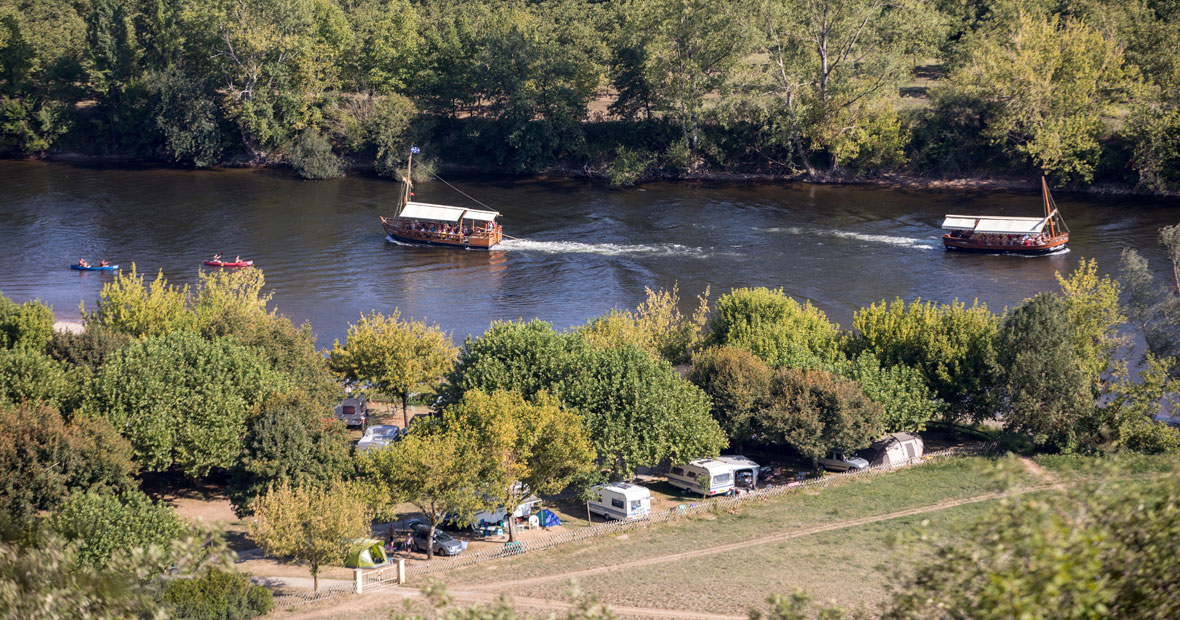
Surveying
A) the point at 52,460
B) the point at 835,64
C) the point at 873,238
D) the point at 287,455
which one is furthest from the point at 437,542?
the point at 835,64

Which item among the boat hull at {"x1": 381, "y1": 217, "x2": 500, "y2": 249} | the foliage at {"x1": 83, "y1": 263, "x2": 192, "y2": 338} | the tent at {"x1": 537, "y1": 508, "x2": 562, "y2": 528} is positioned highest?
the boat hull at {"x1": 381, "y1": 217, "x2": 500, "y2": 249}

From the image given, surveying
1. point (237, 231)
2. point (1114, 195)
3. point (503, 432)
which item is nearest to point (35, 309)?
point (503, 432)

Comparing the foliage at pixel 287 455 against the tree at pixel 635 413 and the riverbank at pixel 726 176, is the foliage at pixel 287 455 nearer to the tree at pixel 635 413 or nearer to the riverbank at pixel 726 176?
the tree at pixel 635 413

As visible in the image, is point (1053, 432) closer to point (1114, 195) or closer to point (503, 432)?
point (503, 432)

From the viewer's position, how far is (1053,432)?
47156mm

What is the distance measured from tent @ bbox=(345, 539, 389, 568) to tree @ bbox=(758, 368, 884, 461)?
17.2 meters

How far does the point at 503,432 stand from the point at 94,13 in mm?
96106

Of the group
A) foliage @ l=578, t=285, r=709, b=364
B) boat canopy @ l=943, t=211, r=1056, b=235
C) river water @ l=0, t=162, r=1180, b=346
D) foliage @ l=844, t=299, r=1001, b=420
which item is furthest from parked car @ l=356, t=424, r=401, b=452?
boat canopy @ l=943, t=211, r=1056, b=235

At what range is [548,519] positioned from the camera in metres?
42.5

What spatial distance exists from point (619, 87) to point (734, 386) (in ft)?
224

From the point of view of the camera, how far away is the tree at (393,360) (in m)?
50.1

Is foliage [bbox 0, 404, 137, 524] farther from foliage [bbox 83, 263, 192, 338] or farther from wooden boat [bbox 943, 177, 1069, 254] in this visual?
wooden boat [bbox 943, 177, 1069, 254]

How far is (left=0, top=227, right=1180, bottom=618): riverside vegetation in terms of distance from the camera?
38.5m

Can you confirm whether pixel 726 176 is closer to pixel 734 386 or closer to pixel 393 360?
pixel 734 386
